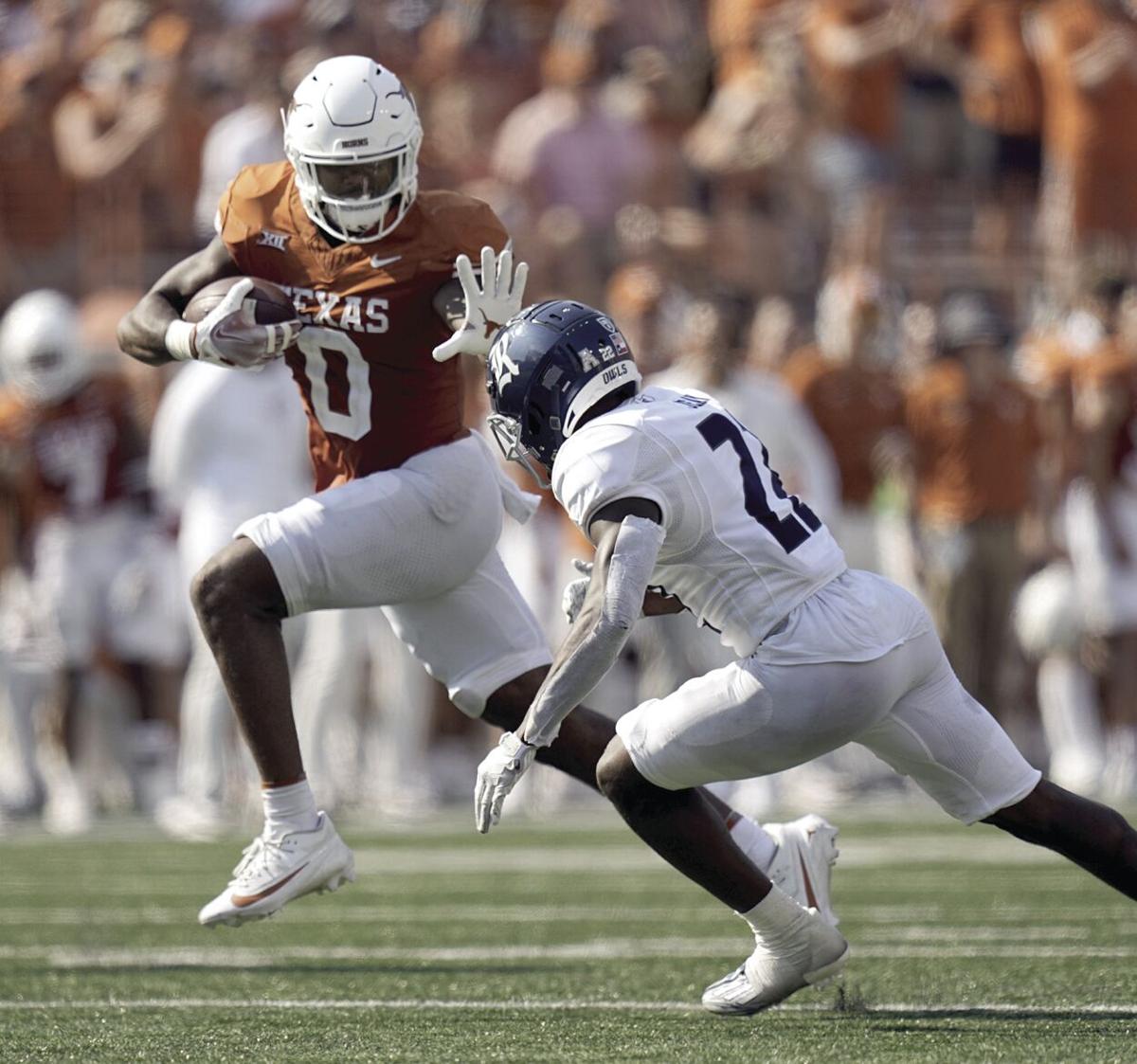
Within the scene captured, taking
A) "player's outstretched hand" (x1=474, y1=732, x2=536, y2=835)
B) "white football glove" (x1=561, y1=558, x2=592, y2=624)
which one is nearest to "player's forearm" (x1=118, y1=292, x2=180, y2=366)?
"white football glove" (x1=561, y1=558, x2=592, y2=624)

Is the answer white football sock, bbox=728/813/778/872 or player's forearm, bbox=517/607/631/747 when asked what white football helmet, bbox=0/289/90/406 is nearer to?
white football sock, bbox=728/813/778/872

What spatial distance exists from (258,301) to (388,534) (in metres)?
0.55

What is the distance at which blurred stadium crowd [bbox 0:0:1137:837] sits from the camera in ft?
31.3

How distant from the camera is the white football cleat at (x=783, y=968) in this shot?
4.32 m

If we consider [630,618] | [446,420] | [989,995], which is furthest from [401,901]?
[630,618]

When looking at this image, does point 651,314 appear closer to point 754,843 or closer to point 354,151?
point 354,151

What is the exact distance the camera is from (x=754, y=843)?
4.59 metres

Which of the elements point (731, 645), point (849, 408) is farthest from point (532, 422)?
point (849, 408)

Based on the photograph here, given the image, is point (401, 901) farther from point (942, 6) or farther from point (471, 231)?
point (942, 6)

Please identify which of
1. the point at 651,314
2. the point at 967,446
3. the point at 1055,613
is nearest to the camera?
the point at 651,314

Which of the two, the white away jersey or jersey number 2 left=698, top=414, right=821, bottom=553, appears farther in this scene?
jersey number 2 left=698, top=414, right=821, bottom=553

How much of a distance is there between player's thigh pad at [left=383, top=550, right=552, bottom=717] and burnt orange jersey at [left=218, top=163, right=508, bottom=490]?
12.5 inches

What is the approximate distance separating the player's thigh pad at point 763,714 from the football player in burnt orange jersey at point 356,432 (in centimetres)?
77

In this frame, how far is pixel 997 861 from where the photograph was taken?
285 inches
